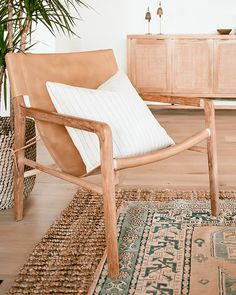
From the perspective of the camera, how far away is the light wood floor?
1.98 m

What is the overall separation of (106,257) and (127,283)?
0.20 metres

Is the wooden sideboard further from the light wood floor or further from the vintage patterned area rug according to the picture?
the vintage patterned area rug

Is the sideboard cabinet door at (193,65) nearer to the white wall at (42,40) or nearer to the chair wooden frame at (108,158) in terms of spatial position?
the white wall at (42,40)

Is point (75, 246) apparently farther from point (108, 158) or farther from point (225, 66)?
point (225, 66)

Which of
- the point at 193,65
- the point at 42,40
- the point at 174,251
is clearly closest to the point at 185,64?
the point at 193,65

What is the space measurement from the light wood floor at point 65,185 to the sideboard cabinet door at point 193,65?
58 cm

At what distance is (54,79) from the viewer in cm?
224

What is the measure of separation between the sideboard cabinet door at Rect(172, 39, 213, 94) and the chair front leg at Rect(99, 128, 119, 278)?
3.17 meters

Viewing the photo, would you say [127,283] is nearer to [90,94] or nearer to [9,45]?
[90,94]

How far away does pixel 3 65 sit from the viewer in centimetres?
241

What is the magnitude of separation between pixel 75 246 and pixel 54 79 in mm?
748

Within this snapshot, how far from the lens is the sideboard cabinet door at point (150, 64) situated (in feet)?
15.4

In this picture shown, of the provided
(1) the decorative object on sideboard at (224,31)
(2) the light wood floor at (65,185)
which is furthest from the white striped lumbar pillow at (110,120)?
A: (1) the decorative object on sideboard at (224,31)

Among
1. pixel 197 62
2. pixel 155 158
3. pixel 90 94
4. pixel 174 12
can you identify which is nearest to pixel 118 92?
pixel 90 94
